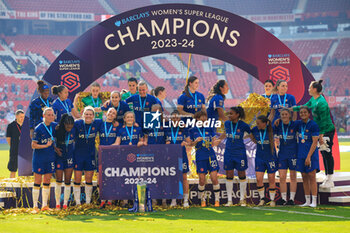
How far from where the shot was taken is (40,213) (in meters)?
7.38

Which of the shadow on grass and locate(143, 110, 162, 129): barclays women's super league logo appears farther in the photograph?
locate(143, 110, 162, 129): barclays women's super league logo

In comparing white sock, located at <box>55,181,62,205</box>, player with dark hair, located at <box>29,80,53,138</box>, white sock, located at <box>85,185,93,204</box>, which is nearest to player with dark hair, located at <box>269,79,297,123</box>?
A: white sock, located at <box>85,185,93,204</box>

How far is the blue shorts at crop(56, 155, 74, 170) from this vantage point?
7.73 meters

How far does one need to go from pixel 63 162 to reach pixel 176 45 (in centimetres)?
332

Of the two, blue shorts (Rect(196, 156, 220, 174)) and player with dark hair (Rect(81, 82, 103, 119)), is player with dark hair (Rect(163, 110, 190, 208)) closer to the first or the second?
blue shorts (Rect(196, 156, 220, 174))

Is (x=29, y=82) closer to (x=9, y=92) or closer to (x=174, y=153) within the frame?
(x=9, y=92)

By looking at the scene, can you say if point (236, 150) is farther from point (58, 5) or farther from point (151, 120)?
point (58, 5)

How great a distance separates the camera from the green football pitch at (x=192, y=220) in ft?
19.3

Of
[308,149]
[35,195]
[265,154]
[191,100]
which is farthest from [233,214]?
[35,195]

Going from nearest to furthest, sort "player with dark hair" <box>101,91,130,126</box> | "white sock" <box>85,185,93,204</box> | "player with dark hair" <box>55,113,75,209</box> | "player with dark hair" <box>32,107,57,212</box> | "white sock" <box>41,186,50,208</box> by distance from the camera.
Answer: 1. "player with dark hair" <box>32,107,57,212</box>
2. "white sock" <box>41,186,50,208</box>
3. "player with dark hair" <box>55,113,75,209</box>
4. "white sock" <box>85,185,93,204</box>
5. "player with dark hair" <box>101,91,130,126</box>

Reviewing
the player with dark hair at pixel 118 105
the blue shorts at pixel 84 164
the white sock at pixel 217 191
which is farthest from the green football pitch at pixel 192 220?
the player with dark hair at pixel 118 105

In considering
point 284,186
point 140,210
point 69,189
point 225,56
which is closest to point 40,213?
point 69,189

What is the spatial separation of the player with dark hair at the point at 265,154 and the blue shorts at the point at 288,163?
79 millimetres

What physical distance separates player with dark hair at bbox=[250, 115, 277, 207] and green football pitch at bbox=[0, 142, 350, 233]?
1.43 ft
